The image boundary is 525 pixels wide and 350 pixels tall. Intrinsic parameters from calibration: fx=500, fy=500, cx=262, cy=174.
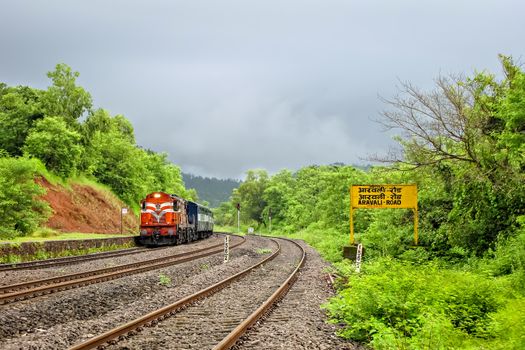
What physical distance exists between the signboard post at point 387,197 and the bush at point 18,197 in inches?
786

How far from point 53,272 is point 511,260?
1452 centimetres

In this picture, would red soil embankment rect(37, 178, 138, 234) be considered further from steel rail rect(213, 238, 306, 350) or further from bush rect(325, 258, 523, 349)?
bush rect(325, 258, 523, 349)

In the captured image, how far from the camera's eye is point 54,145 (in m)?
45.5

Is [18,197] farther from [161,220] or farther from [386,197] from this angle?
[386,197]

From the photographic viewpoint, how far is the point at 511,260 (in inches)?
530

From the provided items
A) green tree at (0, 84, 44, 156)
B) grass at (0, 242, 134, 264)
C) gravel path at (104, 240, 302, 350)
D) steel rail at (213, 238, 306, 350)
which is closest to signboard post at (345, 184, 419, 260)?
gravel path at (104, 240, 302, 350)

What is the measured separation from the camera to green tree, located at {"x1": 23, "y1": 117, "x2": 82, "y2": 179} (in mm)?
44312

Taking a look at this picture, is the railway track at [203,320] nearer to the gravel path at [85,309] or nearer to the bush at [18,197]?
the gravel path at [85,309]

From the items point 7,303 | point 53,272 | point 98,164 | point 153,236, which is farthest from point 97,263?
point 98,164

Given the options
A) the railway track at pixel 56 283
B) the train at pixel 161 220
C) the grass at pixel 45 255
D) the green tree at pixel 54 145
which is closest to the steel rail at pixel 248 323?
the railway track at pixel 56 283

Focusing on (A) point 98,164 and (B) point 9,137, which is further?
(A) point 98,164

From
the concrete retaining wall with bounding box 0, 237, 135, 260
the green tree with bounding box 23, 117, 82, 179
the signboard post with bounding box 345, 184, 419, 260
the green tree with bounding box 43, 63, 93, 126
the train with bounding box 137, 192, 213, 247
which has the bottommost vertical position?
the concrete retaining wall with bounding box 0, 237, 135, 260

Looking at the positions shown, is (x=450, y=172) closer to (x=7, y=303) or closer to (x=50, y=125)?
(x=7, y=303)

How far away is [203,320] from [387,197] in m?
12.1
